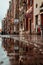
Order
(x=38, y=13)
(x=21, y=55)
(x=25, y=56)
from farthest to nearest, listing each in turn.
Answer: (x=38, y=13) → (x=21, y=55) → (x=25, y=56)

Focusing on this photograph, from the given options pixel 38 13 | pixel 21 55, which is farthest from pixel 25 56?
pixel 38 13

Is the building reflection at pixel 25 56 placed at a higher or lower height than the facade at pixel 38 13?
lower

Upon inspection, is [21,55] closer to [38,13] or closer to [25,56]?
[25,56]

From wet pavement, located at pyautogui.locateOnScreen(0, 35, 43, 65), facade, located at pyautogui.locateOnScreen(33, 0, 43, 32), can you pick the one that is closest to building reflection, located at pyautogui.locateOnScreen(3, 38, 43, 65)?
wet pavement, located at pyautogui.locateOnScreen(0, 35, 43, 65)

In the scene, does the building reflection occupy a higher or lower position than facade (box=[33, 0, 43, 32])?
lower

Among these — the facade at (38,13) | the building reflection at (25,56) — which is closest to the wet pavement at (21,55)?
the building reflection at (25,56)

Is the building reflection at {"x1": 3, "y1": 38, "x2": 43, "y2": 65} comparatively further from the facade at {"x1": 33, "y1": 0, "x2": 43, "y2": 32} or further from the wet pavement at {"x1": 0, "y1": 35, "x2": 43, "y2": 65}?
the facade at {"x1": 33, "y1": 0, "x2": 43, "y2": 32}

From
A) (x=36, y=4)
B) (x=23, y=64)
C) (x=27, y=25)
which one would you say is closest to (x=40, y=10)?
(x=36, y=4)

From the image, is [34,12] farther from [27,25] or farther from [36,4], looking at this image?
[27,25]

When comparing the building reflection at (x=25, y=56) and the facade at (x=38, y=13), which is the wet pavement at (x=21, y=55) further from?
the facade at (x=38, y=13)

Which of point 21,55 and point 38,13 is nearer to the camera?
point 21,55

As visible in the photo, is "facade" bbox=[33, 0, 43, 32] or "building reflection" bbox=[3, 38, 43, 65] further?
"facade" bbox=[33, 0, 43, 32]

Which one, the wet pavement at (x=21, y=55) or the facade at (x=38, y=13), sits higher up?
the facade at (x=38, y=13)

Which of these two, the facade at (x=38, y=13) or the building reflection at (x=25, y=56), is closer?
the building reflection at (x=25, y=56)
